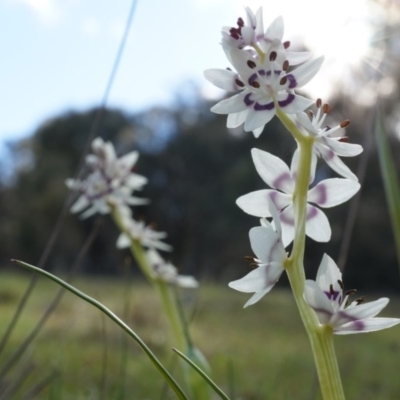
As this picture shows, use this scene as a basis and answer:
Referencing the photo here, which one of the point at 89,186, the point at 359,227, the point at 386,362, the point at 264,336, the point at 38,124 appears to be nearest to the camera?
the point at 89,186

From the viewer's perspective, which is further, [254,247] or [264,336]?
[264,336]

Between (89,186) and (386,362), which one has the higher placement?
(89,186)

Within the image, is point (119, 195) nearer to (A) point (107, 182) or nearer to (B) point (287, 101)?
(A) point (107, 182)

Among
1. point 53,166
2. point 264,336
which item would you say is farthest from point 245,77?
point 53,166

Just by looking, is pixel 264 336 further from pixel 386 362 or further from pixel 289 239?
pixel 289 239

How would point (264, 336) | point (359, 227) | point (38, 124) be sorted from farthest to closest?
1. point (38, 124)
2. point (359, 227)
3. point (264, 336)

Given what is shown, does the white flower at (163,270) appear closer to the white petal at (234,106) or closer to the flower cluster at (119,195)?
the flower cluster at (119,195)

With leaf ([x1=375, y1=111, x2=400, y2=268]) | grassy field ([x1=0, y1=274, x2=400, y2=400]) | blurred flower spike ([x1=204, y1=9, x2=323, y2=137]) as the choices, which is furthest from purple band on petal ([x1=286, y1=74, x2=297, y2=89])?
grassy field ([x1=0, y1=274, x2=400, y2=400])

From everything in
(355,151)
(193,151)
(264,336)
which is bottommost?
(264,336)

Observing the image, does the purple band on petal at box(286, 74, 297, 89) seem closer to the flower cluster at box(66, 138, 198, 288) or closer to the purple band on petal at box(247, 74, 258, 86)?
the purple band on petal at box(247, 74, 258, 86)
